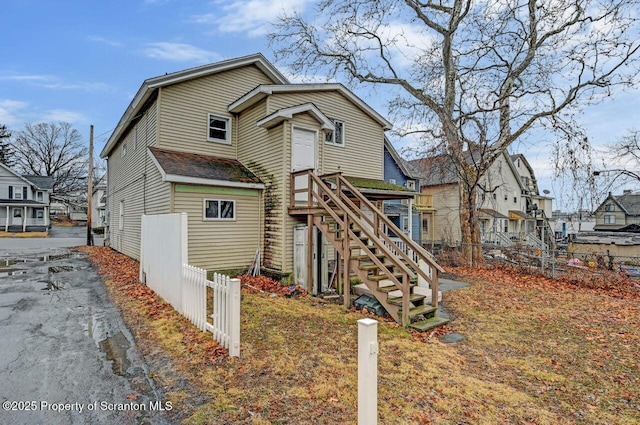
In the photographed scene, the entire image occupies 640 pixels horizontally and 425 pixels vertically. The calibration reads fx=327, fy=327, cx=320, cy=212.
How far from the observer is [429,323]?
6375mm

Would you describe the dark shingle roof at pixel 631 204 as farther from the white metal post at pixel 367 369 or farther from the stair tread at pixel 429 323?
the white metal post at pixel 367 369

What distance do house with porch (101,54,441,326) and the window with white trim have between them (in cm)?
3

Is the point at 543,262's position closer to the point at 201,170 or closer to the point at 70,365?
the point at 201,170

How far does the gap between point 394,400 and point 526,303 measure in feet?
20.7

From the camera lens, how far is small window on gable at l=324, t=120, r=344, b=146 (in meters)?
12.0

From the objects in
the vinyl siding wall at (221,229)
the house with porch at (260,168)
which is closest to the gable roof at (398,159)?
the house with porch at (260,168)

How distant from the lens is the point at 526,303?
8.20 m

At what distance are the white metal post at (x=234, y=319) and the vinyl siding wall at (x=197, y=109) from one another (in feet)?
26.6

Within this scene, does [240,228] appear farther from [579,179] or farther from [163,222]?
[579,179]

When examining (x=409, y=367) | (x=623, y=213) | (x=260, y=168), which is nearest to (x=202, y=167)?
(x=260, y=168)

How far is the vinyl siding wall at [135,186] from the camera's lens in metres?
11.2

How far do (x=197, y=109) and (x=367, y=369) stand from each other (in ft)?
36.8

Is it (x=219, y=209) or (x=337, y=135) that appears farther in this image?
(x=337, y=135)

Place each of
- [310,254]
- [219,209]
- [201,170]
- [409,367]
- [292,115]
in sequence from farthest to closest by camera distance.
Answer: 1. [219,209]
2. [201,170]
3. [292,115]
4. [310,254]
5. [409,367]
